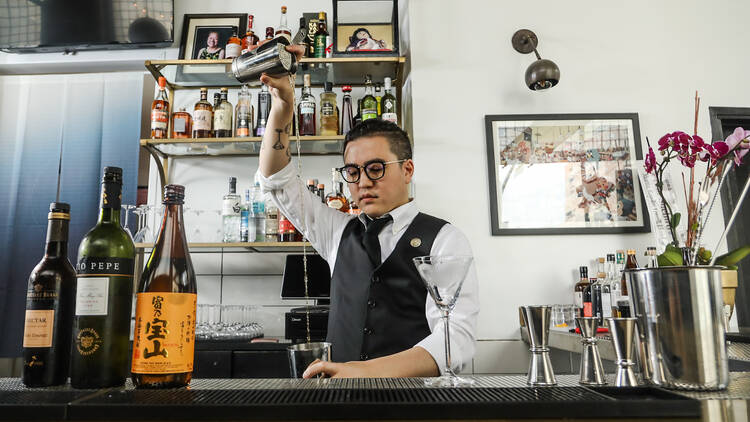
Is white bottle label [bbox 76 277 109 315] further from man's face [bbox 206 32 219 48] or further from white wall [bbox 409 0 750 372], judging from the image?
man's face [bbox 206 32 219 48]

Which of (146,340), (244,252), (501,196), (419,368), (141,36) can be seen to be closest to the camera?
(146,340)

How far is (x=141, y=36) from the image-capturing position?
9.00 ft

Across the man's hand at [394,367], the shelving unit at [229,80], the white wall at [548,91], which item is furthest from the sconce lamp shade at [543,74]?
the man's hand at [394,367]

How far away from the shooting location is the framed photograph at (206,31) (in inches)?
107

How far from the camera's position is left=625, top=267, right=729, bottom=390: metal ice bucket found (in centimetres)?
56

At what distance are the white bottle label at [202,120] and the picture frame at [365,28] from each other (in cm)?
67

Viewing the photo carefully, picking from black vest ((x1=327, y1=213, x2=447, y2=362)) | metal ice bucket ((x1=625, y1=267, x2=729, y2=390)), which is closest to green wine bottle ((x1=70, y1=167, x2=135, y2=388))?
metal ice bucket ((x1=625, y1=267, x2=729, y2=390))

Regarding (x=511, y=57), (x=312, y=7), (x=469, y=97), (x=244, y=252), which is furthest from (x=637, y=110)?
(x=244, y=252)

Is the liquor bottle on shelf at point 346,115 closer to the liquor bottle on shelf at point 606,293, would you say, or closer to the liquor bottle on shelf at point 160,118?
the liquor bottle on shelf at point 160,118

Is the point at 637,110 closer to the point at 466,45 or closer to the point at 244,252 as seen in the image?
the point at 466,45

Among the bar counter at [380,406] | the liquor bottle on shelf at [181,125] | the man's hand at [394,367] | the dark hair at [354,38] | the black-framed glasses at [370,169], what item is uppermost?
the dark hair at [354,38]

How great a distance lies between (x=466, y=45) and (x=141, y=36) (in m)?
1.73

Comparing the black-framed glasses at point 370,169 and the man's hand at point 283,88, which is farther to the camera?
the black-framed glasses at point 370,169

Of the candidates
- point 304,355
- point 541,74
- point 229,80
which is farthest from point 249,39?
point 304,355
